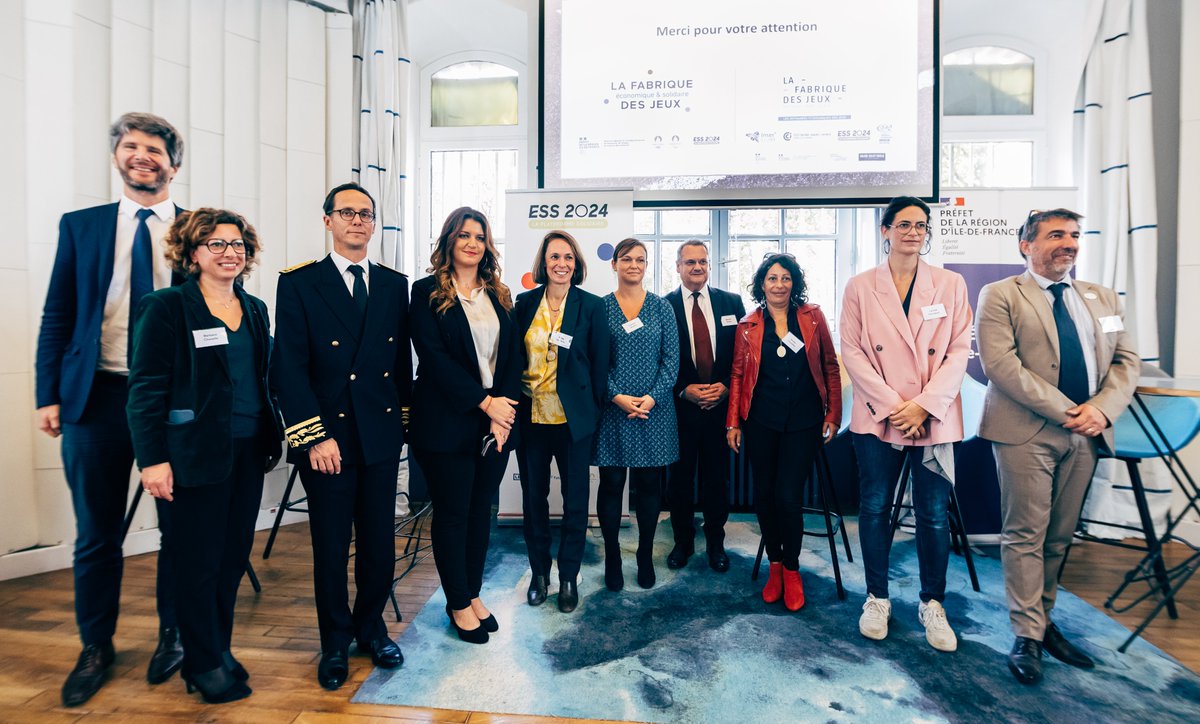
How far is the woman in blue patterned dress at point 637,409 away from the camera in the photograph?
2.49 metres

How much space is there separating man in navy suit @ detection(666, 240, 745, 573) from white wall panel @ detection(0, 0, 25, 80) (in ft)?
10.5

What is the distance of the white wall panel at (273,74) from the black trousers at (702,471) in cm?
287

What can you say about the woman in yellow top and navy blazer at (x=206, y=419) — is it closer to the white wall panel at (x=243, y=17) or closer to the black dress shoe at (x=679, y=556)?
the black dress shoe at (x=679, y=556)

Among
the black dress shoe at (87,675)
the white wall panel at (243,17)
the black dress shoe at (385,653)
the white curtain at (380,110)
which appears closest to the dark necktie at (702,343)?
the black dress shoe at (385,653)

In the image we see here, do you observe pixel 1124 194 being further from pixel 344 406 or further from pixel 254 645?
pixel 254 645

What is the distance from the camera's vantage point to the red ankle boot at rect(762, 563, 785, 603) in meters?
2.47

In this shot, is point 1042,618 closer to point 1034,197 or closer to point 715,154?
point 1034,197

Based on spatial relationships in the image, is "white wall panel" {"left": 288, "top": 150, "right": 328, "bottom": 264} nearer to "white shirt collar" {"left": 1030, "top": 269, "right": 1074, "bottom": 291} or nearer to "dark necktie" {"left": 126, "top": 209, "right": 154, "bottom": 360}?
"dark necktie" {"left": 126, "top": 209, "right": 154, "bottom": 360}

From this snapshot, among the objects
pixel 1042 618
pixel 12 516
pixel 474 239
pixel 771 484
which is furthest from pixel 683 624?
pixel 12 516

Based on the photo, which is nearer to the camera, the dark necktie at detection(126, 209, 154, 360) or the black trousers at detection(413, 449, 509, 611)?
the dark necktie at detection(126, 209, 154, 360)

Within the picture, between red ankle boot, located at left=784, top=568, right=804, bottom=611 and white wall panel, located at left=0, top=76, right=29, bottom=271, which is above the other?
white wall panel, located at left=0, top=76, right=29, bottom=271

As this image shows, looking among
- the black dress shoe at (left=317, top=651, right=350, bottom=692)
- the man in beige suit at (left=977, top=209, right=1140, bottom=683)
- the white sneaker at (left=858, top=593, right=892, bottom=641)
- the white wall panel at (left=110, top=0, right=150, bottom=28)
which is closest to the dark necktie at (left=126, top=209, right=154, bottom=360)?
the black dress shoe at (left=317, top=651, right=350, bottom=692)

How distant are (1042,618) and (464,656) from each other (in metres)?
2.00

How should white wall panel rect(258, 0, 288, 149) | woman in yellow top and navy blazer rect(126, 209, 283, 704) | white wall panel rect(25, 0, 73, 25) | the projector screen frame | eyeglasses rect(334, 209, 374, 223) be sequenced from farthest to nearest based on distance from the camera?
white wall panel rect(258, 0, 288, 149) < the projector screen frame < white wall panel rect(25, 0, 73, 25) < eyeglasses rect(334, 209, 374, 223) < woman in yellow top and navy blazer rect(126, 209, 283, 704)
